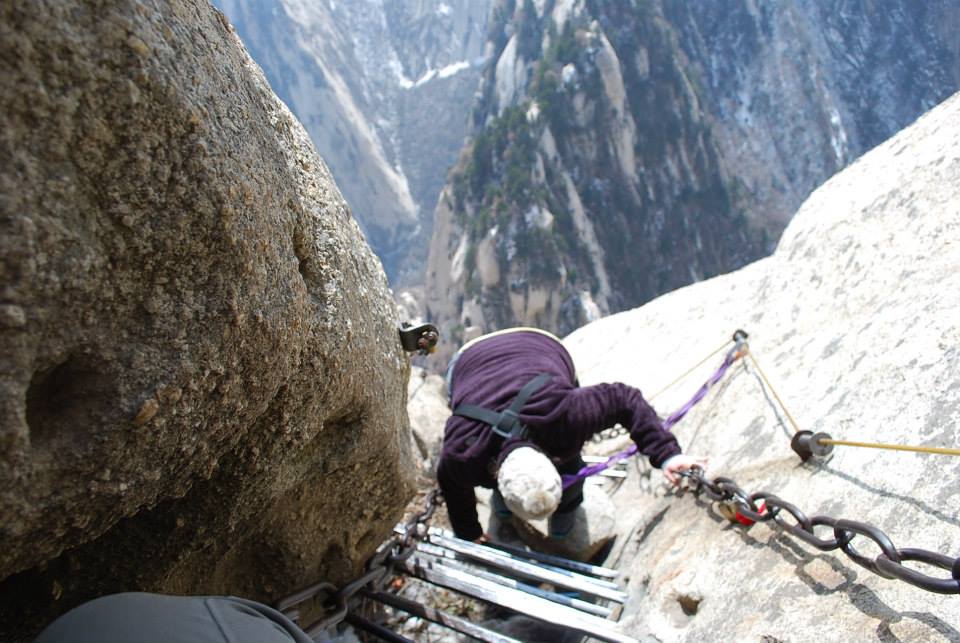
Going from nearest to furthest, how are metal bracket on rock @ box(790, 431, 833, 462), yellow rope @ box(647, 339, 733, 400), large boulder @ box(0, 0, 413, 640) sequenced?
large boulder @ box(0, 0, 413, 640), metal bracket on rock @ box(790, 431, 833, 462), yellow rope @ box(647, 339, 733, 400)

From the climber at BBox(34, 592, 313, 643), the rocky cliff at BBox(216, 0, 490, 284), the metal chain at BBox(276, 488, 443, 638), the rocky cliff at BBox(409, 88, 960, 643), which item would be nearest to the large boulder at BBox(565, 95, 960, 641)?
the rocky cliff at BBox(409, 88, 960, 643)

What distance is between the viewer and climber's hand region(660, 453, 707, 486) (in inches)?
93.0

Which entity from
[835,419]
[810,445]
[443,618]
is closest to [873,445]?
[810,445]

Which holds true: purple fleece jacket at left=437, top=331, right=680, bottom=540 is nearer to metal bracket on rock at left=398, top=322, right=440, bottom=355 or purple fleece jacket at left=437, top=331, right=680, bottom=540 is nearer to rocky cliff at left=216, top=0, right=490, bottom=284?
metal bracket on rock at left=398, top=322, right=440, bottom=355

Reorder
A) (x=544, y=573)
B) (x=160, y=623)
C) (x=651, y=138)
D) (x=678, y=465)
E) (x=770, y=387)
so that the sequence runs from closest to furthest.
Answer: (x=160, y=623)
(x=544, y=573)
(x=678, y=465)
(x=770, y=387)
(x=651, y=138)

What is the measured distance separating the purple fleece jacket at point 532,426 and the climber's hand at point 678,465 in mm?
64

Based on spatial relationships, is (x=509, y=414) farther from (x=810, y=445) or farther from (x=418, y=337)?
(x=810, y=445)

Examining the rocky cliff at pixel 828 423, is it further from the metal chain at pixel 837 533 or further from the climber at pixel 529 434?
the climber at pixel 529 434

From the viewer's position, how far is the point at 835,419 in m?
2.14

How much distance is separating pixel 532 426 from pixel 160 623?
169cm

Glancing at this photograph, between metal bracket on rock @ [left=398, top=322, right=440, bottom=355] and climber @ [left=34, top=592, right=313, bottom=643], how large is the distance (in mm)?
1138

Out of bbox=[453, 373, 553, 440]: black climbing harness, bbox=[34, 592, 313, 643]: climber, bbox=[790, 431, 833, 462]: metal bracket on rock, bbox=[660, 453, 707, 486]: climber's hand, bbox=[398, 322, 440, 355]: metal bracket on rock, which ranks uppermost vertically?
bbox=[34, 592, 313, 643]: climber

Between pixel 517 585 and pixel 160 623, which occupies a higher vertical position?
pixel 160 623

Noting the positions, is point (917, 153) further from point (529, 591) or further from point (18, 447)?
point (18, 447)
